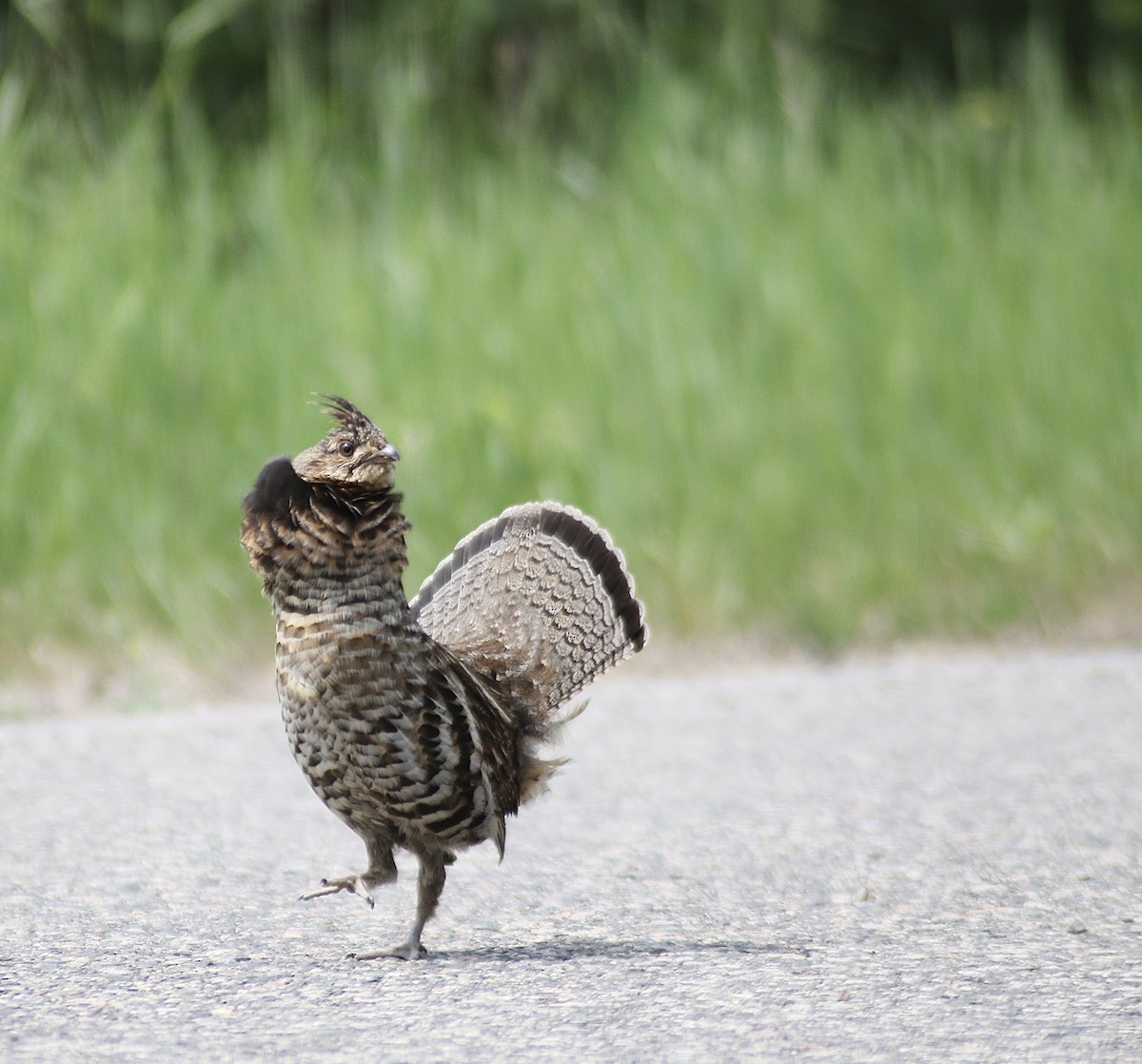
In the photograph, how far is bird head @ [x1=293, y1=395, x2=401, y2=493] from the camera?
3430 millimetres

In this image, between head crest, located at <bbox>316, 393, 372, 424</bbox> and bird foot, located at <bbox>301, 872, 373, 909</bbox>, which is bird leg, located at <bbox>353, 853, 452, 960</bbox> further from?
head crest, located at <bbox>316, 393, 372, 424</bbox>

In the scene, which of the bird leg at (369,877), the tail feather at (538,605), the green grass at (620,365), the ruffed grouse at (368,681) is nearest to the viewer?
the ruffed grouse at (368,681)

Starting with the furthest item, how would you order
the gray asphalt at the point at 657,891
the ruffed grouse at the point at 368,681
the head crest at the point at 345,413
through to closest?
the head crest at the point at 345,413 < the ruffed grouse at the point at 368,681 < the gray asphalt at the point at 657,891

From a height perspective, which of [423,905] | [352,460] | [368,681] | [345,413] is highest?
[345,413]

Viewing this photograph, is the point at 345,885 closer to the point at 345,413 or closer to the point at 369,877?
the point at 369,877

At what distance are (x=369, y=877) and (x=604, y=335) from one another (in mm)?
4200

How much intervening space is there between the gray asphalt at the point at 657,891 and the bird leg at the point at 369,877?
0.44 ft

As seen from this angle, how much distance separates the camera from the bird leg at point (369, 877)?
360 centimetres

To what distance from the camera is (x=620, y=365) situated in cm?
742

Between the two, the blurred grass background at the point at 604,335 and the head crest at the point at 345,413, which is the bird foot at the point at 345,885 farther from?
the blurred grass background at the point at 604,335

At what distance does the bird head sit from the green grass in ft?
9.98

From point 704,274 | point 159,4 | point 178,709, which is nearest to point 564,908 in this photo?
point 178,709

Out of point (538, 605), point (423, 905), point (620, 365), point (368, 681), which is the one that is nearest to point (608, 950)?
point (423, 905)

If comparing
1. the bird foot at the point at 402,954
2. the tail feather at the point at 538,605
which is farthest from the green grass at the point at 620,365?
the bird foot at the point at 402,954
